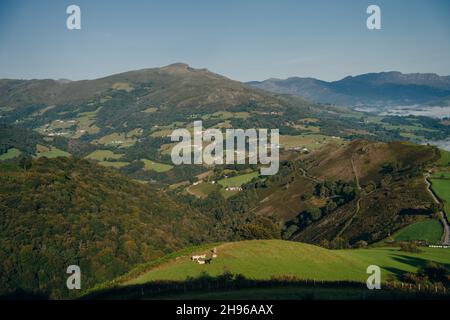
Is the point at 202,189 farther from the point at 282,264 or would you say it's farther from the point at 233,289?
the point at 233,289

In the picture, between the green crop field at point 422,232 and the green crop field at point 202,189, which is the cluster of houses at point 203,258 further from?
the green crop field at point 202,189

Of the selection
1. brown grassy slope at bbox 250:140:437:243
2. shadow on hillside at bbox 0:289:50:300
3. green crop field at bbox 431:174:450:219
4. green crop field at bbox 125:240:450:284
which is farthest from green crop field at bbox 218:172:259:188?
green crop field at bbox 125:240:450:284

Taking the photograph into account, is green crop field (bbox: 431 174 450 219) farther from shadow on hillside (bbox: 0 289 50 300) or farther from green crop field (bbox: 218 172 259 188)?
green crop field (bbox: 218 172 259 188)

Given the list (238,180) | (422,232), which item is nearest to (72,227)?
(422,232)

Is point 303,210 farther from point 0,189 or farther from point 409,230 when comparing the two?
point 0,189

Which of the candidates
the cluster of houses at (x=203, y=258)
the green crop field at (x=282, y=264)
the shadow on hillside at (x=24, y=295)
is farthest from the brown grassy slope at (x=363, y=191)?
the shadow on hillside at (x=24, y=295)
